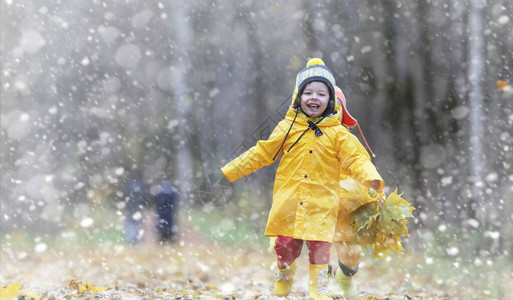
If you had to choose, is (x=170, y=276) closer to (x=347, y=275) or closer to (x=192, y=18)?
(x=347, y=275)

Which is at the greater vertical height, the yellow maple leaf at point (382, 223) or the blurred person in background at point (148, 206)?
the blurred person in background at point (148, 206)

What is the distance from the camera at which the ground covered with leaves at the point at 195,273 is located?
18.5ft

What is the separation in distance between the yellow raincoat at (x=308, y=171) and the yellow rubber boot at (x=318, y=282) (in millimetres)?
257

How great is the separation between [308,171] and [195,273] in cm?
411

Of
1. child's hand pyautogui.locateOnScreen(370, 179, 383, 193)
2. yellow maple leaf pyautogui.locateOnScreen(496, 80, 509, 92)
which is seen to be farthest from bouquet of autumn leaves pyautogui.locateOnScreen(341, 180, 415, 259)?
yellow maple leaf pyautogui.locateOnScreen(496, 80, 509, 92)

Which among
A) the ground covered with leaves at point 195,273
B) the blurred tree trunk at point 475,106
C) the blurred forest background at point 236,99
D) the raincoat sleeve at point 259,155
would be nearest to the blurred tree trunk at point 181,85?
the blurred forest background at point 236,99

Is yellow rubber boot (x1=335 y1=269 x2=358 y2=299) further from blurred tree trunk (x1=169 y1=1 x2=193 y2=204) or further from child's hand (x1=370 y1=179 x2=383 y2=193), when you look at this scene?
blurred tree trunk (x1=169 y1=1 x2=193 y2=204)

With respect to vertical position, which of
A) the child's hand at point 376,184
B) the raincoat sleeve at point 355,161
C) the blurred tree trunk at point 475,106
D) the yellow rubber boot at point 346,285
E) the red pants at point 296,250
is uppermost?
the blurred tree trunk at point 475,106

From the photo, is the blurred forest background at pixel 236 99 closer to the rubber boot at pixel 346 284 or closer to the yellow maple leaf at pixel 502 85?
the yellow maple leaf at pixel 502 85

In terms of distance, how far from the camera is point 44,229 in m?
11.8

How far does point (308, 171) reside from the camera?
4230 mm

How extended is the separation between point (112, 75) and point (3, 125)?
3.33m

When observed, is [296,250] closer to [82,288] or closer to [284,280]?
[284,280]

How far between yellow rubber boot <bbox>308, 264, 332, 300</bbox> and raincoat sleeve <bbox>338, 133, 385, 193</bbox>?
0.78 metres
